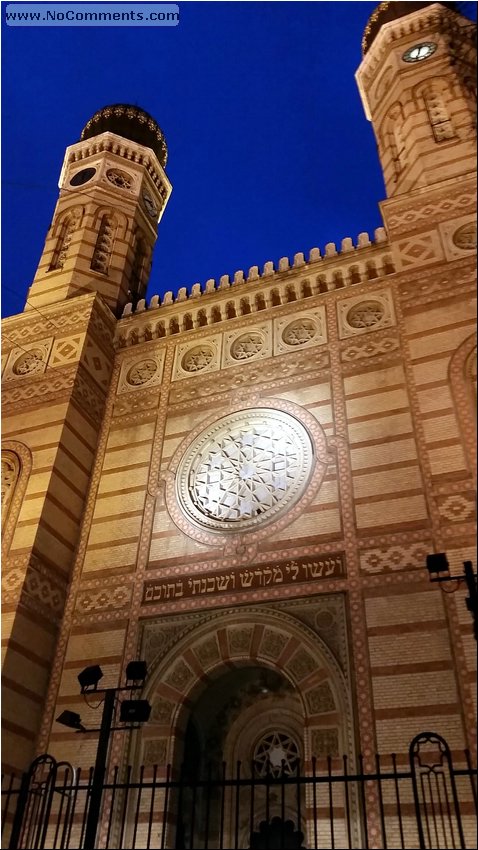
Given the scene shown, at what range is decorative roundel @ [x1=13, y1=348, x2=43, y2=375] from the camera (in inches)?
406

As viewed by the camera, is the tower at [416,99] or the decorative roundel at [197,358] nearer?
the tower at [416,99]

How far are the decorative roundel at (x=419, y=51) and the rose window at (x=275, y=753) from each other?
1087 cm

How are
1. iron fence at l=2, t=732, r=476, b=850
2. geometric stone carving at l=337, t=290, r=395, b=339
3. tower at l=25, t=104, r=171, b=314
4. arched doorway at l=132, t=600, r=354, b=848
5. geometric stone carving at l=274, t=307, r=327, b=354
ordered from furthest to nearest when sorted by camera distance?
tower at l=25, t=104, r=171, b=314 < geometric stone carving at l=274, t=307, r=327, b=354 < geometric stone carving at l=337, t=290, r=395, b=339 < arched doorway at l=132, t=600, r=354, b=848 < iron fence at l=2, t=732, r=476, b=850

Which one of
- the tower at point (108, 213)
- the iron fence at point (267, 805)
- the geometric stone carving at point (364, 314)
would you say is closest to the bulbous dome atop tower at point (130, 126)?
the tower at point (108, 213)

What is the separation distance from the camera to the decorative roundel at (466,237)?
8531 millimetres

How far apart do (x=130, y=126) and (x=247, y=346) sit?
318 inches

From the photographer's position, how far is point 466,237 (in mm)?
8594

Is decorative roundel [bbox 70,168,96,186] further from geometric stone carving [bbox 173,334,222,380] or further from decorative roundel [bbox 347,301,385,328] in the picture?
decorative roundel [bbox 347,301,385,328]

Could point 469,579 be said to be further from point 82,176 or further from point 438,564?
point 82,176

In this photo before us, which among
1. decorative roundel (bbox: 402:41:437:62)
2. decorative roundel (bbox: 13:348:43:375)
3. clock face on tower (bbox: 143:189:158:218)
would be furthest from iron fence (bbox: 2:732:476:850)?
decorative roundel (bbox: 402:41:437:62)

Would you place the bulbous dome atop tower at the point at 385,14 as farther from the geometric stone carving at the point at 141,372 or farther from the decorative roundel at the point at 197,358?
the geometric stone carving at the point at 141,372

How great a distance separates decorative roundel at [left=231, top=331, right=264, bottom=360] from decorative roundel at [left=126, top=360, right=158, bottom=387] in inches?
54.6

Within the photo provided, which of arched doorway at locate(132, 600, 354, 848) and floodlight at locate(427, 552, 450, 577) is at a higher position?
floodlight at locate(427, 552, 450, 577)

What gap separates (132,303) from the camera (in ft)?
40.0
